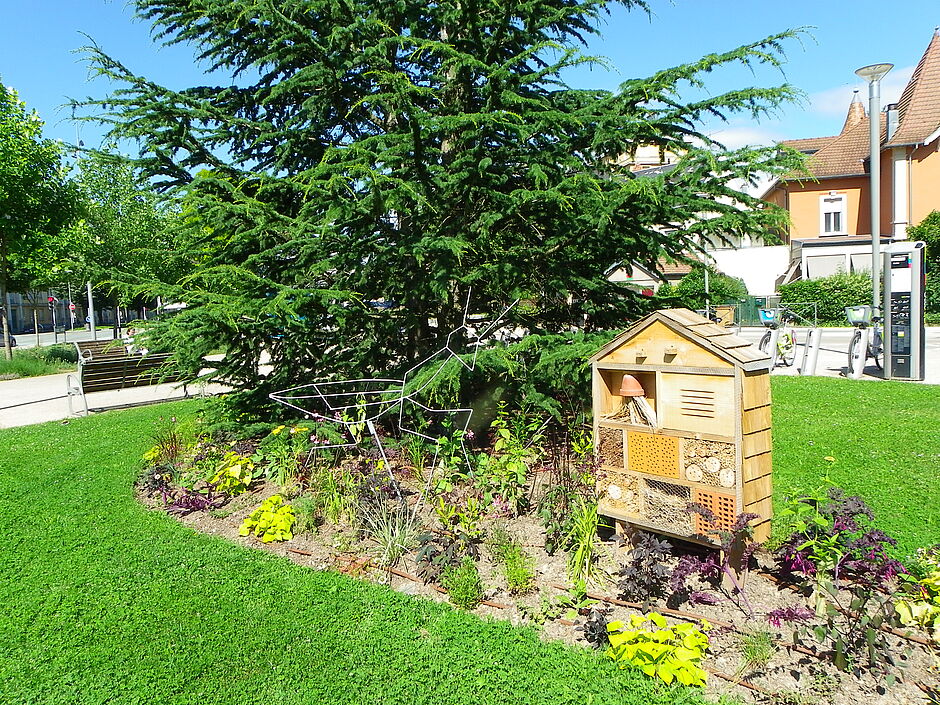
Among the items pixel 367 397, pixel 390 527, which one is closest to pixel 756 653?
pixel 390 527

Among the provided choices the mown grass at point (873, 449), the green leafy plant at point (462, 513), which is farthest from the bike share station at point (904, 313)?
the green leafy plant at point (462, 513)

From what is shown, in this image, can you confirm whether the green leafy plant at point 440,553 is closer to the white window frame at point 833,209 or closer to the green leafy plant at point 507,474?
the green leafy plant at point 507,474

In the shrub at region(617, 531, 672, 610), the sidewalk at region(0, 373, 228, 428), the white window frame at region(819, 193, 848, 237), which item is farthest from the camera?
the white window frame at region(819, 193, 848, 237)

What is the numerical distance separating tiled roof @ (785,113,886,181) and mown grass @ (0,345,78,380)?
37497 millimetres

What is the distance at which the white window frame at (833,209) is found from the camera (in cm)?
3662

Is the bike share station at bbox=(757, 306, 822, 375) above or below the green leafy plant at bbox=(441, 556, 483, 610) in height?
above

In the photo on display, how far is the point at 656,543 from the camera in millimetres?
3621

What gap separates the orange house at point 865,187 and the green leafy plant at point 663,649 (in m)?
33.1

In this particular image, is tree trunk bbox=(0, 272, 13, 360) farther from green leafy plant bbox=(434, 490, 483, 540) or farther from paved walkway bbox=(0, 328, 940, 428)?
green leafy plant bbox=(434, 490, 483, 540)

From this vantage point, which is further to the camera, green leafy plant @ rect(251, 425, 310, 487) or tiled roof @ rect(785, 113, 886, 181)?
Result: tiled roof @ rect(785, 113, 886, 181)

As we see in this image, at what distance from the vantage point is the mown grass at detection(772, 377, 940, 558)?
15.7ft

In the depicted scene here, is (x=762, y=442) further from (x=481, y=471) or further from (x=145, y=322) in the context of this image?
(x=145, y=322)

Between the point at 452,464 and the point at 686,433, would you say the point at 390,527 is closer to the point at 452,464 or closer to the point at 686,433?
the point at 452,464

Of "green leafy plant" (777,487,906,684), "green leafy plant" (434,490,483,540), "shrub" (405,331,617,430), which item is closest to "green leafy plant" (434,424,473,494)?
"green leafy plant" (434,490,483,540)
